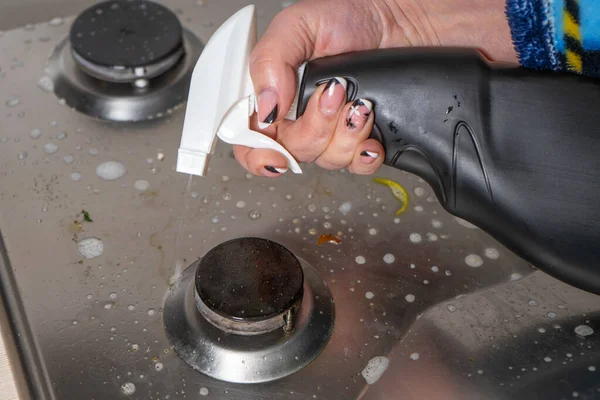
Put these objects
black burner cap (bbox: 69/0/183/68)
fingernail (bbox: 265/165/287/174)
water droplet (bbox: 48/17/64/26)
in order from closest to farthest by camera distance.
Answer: fingernail (bbox: 265/165/287/174), black burner cap (bbox: 69/0/183/68), water droplet (bbox: 48/17/64/26)

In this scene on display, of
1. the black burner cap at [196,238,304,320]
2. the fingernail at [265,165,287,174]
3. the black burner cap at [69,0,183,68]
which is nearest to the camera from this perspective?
the black burner cap at [196,238,304,320]

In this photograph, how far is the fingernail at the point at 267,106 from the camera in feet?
1.70

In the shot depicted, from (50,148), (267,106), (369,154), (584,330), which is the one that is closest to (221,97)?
(267,106)

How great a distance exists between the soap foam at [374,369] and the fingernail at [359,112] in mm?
194

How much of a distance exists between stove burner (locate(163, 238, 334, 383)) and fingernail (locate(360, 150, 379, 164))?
11 centimetres

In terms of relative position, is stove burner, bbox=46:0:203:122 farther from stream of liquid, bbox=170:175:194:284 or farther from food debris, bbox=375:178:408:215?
food debris, bbox=375:178:408:215

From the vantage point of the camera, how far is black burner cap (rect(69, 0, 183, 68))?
0.69m

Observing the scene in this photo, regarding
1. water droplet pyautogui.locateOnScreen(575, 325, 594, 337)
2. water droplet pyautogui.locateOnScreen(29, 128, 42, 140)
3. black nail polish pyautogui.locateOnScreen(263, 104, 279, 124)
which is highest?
black nail polish pyautogui.locateOnScreen(263, 104, 279, 124)

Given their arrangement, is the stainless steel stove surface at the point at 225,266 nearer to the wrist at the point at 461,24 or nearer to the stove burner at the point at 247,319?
the stove burner at the point at 247,319

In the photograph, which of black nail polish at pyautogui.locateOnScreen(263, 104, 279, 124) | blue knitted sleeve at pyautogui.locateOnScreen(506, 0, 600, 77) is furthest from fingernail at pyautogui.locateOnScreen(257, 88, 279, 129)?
blue knitted sleeve at pyautogui.locateOnScreen(506, 0, 600, 77)

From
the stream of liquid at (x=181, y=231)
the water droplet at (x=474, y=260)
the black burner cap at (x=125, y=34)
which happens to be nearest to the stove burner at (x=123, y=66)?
the black burner cap at (x=125, y=34)

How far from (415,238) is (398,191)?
0.06 meters

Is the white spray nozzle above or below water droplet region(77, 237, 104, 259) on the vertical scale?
above

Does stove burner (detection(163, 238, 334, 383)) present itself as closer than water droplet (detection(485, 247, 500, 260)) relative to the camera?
Yes
